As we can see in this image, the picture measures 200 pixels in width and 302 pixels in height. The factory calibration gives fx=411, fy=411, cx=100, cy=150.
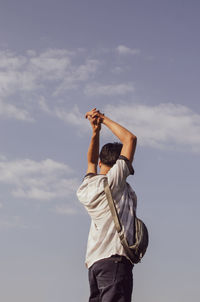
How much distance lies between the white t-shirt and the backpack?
6cm

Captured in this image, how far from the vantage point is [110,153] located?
522 cm

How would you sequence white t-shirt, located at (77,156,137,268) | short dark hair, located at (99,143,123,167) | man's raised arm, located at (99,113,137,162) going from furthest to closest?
short dark hair, located at (99,143,123,167) → man's raised arm, located at (99,113,137,162) → white t-shirt, located at (77,156,137,268)

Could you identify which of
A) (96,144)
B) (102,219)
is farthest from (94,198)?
(96,144)

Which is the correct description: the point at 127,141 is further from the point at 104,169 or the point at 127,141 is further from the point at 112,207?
the point at 112,207

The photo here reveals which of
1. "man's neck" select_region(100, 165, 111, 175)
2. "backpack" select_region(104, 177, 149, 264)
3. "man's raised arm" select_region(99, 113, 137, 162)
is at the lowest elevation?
"backpack" select_region(104, 177, 149, 264)

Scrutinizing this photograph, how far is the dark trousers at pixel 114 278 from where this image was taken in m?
4.60

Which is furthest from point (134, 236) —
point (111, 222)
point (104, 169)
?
point (104, 169)

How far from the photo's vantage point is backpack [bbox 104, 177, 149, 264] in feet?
15.2

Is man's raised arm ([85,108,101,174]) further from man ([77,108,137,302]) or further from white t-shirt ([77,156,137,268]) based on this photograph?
white t-shirt ([77,156,137,268])

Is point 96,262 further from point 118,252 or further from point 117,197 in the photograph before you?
point 117,197

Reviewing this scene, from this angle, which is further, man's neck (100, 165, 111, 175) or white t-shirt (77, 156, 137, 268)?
man's neck (100, 165, 111, 175)

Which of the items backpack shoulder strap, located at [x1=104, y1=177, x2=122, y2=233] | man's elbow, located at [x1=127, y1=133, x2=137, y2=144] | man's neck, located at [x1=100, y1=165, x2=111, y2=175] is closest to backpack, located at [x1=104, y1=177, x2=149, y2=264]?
backpack shoulder strap, located at [x1=104, y1=177, x2=122, y2=233]

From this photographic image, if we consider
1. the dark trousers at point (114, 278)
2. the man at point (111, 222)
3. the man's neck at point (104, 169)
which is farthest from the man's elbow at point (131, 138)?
the dark trousers at point (114, 278)

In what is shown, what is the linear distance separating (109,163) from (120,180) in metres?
0.44
